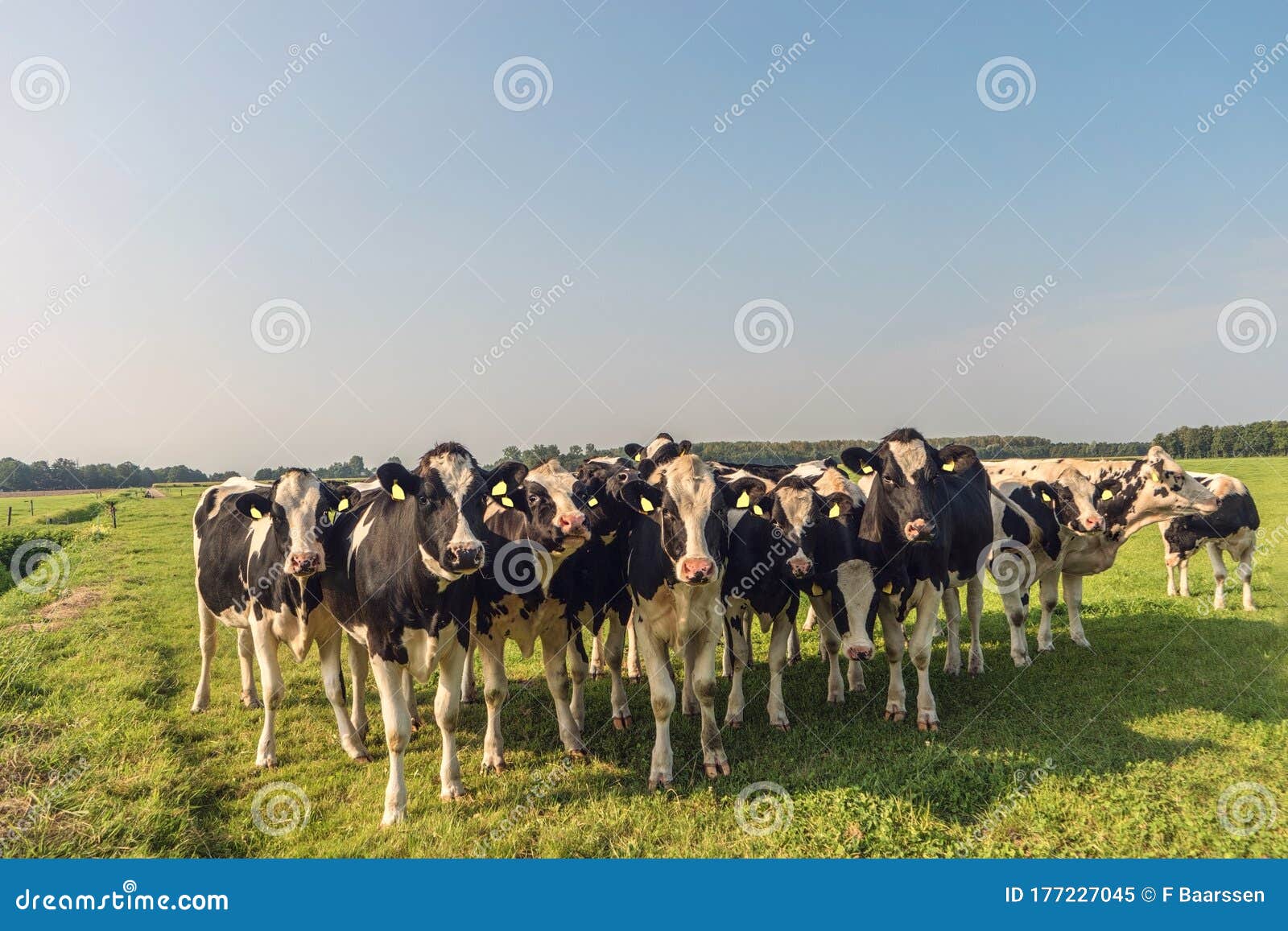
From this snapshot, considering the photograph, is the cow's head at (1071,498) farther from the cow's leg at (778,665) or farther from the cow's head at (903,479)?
the cow's leg at (778,665)

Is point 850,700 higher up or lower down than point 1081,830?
higher up

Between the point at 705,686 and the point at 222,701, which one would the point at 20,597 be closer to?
the point at 222,701

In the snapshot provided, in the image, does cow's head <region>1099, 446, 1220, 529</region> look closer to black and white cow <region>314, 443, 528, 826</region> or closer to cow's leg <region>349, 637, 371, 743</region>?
black and white cow <region>314, 443, 528, 826</region>

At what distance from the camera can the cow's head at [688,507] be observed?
6.04 meters

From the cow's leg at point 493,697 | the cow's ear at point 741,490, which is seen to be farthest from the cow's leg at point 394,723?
the cow's ear at point 741,490

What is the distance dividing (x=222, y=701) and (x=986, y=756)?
8.93 m

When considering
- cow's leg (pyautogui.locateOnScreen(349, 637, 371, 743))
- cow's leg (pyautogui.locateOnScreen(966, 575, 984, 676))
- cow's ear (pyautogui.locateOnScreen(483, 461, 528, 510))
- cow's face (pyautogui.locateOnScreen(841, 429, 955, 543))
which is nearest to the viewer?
cow's ear (pyautogui.locateOnScreen(483, 461, 528, 510))

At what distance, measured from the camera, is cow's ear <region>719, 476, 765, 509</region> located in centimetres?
711

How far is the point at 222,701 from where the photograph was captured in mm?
9328

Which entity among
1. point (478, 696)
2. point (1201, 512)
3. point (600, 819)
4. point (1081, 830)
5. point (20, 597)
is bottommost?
point (1081, 830)

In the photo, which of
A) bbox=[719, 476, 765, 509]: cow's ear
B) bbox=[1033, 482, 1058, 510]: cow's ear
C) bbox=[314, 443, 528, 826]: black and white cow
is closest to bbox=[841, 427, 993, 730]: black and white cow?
bbox=[719, 476, 765, 509]: cow's ear

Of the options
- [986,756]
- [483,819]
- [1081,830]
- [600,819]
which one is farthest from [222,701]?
[1081,830]

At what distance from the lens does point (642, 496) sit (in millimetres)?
6832

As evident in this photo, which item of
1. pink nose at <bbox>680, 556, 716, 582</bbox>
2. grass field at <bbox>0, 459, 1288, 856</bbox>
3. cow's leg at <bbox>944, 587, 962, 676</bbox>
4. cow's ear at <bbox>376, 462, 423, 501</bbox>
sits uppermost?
cow's ear at <bbox>376, 462, 423, 501</bbox>
